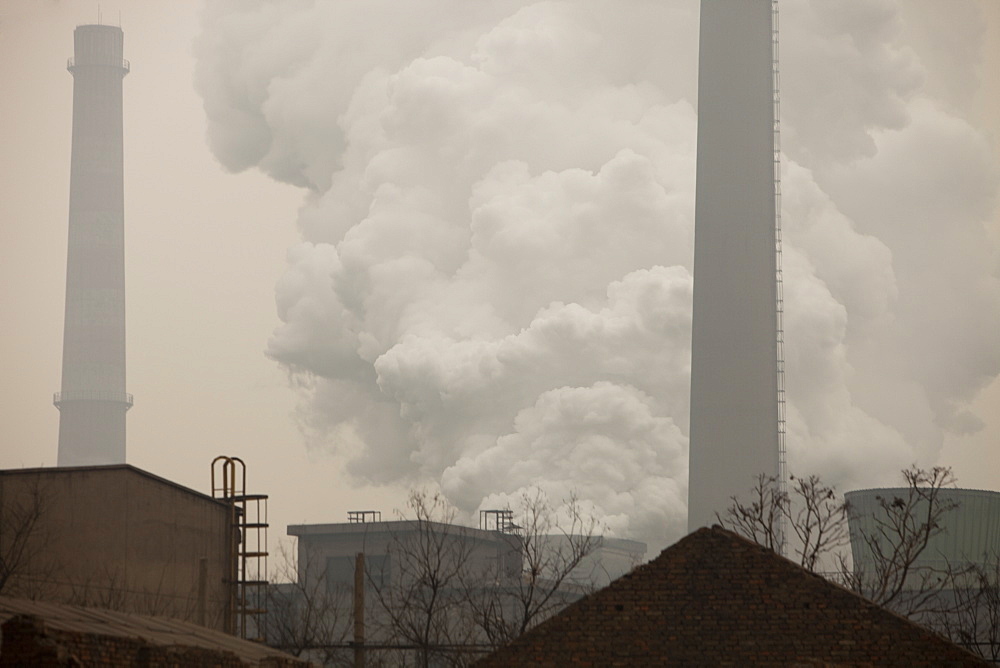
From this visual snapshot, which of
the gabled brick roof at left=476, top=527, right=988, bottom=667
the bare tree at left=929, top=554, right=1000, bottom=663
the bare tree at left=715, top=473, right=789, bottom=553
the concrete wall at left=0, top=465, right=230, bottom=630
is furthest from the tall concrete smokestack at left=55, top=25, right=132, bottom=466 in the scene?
the gabled brick roof at left=476, top=527, right=988, bottom=667

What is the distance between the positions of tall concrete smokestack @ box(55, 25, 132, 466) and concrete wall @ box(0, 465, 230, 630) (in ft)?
173

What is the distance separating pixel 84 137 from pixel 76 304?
961 centimetres

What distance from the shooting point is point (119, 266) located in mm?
78938

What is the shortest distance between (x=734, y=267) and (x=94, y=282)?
125 feet

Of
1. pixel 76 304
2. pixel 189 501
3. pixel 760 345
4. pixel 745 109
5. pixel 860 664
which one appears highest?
pixel 745 109

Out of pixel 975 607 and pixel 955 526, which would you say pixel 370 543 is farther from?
pixel 975 607

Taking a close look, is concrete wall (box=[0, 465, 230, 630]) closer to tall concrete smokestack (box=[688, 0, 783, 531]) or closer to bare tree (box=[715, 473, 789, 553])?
bare tree (box=[715, 473, 789, 553])

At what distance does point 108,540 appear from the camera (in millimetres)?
24406

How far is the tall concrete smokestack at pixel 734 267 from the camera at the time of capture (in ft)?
189

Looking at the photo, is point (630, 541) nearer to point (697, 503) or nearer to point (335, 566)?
point (697, 503)

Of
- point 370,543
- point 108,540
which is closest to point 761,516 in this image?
point 108,540

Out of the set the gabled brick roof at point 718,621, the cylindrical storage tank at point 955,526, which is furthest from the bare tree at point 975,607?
the gabled brick roof at point 718,621

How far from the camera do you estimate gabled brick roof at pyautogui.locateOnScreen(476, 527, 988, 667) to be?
52.7ft

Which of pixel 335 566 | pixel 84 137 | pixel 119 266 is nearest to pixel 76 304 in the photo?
pixel 119 266
